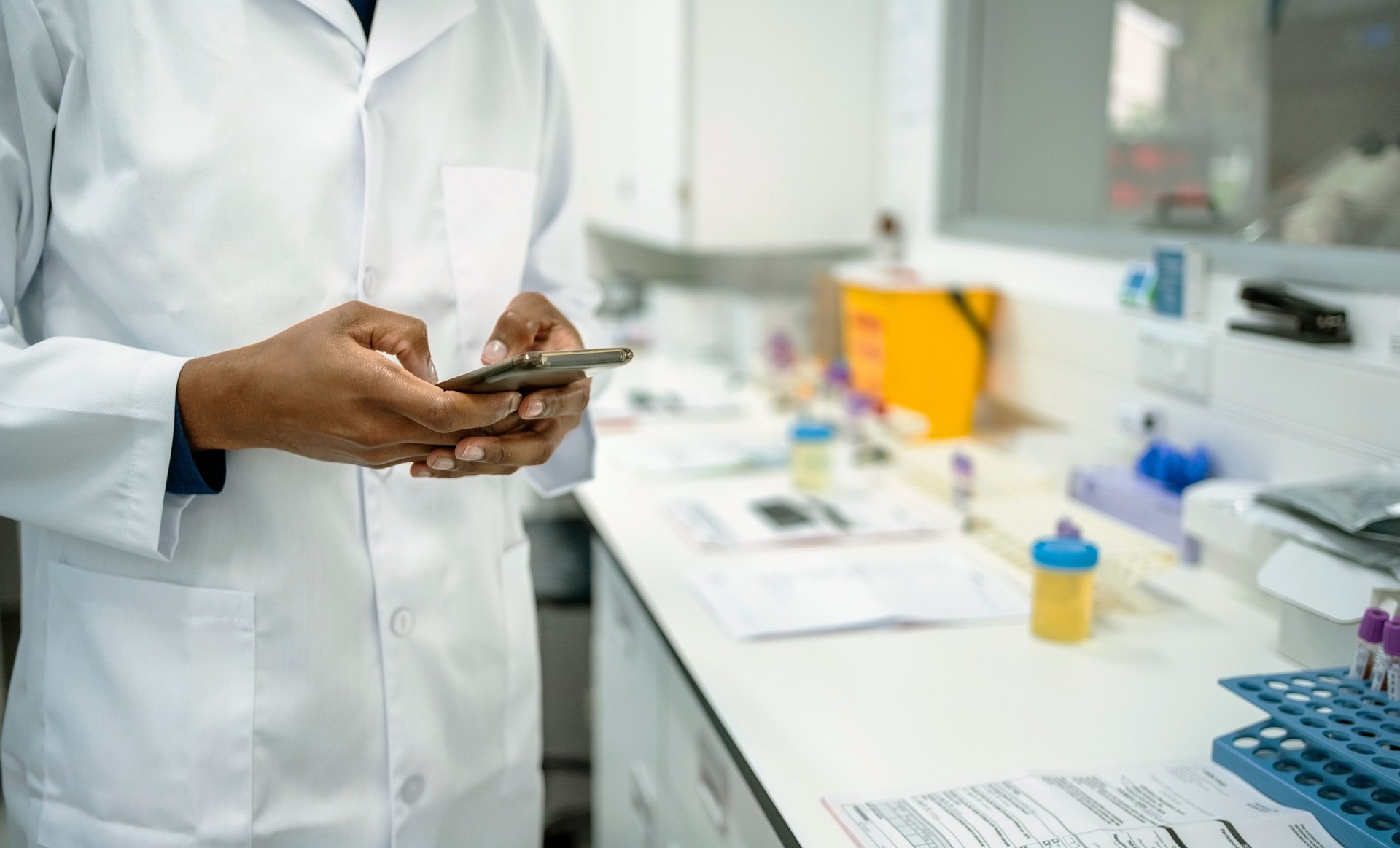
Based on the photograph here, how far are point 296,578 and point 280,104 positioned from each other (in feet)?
1.35

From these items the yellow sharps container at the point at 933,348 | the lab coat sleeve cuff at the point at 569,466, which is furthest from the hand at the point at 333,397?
the yellow sharps container at the point at 933,348

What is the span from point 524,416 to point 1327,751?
2.24 ft

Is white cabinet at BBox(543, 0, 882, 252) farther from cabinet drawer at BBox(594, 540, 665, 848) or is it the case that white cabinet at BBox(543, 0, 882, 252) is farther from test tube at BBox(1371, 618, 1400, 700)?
test tube at BBox(1371, 618, 1400, 700)

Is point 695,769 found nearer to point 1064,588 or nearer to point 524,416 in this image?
point 1064,588

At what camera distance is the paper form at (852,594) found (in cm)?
123

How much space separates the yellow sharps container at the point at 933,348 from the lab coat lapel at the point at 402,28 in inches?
48.7

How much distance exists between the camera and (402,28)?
974mm

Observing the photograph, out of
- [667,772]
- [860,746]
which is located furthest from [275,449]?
[667,772]

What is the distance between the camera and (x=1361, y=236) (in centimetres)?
145

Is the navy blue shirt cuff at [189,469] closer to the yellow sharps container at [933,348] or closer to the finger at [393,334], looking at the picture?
the finger at [393,334]

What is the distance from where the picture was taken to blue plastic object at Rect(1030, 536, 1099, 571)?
1162 mm

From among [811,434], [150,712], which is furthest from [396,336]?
[811,434]

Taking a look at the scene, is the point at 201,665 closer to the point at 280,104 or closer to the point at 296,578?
the point at 296,578

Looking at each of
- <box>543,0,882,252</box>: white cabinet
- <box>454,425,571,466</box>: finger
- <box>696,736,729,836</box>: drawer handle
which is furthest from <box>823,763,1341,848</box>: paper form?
<box>543,0,882,252</box>: white cabinet
